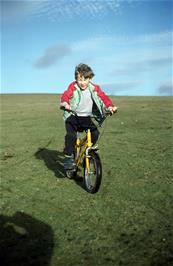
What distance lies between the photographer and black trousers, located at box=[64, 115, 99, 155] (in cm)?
949

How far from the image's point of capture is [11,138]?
19.5 m

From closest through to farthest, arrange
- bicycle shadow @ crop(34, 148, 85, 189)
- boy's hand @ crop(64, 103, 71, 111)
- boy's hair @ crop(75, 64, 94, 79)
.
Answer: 1. boy's hand @ crop(64, 103, 71, 111)
2. boy's hair @ crop(75, 64, 94, 79)
3. bicycle shadow @ crop(34, 148, 85, 189)

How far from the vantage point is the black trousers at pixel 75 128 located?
949 cm

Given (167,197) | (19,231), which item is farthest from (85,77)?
(19,231)

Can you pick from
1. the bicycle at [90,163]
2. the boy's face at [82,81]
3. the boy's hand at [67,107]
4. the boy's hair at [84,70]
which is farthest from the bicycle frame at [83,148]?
the boy's hair at [84,70]

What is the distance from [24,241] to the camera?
6.65m

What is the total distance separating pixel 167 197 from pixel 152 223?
5.00 ft

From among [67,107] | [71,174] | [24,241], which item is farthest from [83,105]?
[24,241]

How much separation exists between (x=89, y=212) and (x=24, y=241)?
162cm

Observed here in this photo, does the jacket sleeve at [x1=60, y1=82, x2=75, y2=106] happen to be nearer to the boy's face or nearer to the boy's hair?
the boy's face

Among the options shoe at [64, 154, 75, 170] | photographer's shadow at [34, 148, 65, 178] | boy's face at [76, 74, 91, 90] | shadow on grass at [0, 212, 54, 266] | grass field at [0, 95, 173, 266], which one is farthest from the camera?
photographer's shadow at [34, 148, 65, 178]

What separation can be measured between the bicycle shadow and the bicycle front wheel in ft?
2.18

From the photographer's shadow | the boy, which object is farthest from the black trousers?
the photographer's shadow

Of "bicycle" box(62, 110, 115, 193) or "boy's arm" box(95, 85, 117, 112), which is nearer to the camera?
"bicycle" box(62, 110, 115, 193)
